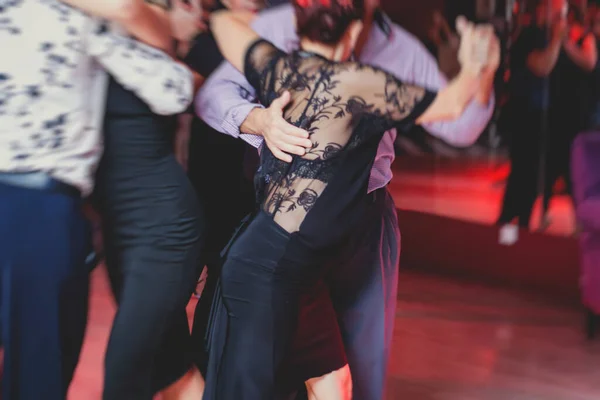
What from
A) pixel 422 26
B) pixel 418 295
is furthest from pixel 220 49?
pixel 418 295

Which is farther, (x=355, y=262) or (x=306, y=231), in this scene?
(x=355, y=262)

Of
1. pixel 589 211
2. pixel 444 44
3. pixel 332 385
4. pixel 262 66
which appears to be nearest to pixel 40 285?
pixel 262 66

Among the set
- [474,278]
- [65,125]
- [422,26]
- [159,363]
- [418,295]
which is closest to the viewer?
[65,125]

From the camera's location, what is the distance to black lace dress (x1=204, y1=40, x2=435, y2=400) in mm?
1386

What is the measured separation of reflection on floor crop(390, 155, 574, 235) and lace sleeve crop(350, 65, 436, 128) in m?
1.27

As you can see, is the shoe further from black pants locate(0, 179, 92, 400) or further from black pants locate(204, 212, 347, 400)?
black pants locate(0, 179, 92, 400)

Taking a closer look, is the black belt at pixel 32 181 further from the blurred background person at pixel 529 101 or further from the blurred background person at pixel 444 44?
the blurred background person at pixel 529 101

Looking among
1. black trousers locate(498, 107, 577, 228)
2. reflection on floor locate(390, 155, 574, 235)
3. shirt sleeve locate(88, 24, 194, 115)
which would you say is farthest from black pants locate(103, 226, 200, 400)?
black trousers locate(498, 107, 577, 228)

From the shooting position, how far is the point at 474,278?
3.44m

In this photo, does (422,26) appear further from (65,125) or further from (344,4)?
(65,125)

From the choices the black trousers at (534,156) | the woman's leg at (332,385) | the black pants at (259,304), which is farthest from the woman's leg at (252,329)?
the black trousers at (534,156)

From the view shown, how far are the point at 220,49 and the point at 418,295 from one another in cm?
194

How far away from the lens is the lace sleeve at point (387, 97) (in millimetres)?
1369

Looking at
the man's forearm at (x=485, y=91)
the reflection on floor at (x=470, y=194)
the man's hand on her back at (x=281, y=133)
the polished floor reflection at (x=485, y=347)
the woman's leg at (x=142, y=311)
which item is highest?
the man's forearm at (x=485, y=91)
